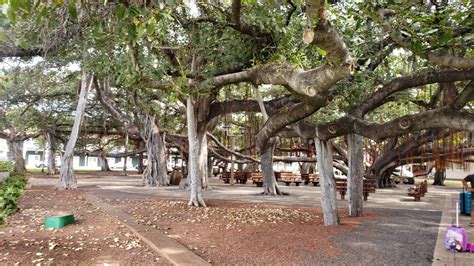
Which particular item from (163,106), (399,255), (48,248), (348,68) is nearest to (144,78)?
(48,248)

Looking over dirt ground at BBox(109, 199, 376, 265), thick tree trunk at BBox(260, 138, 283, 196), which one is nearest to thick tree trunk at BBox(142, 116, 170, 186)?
thick tree trunk at BBox(260, 138, 283, 196)

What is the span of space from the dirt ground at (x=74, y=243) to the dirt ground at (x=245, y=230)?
70cm

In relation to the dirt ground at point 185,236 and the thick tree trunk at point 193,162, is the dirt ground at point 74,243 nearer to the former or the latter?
the dirt ground at point 185,236

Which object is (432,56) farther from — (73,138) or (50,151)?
(50,151)

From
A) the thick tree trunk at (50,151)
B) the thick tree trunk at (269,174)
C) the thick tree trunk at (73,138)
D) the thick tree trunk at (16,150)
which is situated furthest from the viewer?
the thick tree trunk at (16,150)

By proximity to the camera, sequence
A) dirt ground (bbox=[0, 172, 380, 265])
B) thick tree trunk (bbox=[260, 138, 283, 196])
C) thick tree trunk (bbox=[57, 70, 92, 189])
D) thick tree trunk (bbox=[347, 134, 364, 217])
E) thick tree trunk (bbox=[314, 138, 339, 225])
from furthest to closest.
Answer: thick tree trunk (bbox=[57, 70, 92, 189])
thick tree trunk (bbox=[260, 138, 283, 196])
thick tree trunk (bbox=[347, 134, 364, 217])
thick tree trunk (bbox=[314, 138, 339, 225])
dirt ground (bbox=[0, 172, 380, 265])

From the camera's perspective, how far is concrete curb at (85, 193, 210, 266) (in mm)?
4555

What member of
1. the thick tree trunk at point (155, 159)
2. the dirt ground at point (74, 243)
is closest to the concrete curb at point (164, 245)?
the dirt ground at point (74, 243)

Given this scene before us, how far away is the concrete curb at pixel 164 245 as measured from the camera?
455 centimetres

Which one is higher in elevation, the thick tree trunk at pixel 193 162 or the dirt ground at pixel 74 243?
the thick tree trunk at pixel 193 162

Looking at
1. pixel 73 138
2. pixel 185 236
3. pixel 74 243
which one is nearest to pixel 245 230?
pixel 185 236

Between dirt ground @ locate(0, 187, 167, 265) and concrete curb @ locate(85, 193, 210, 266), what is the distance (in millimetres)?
93

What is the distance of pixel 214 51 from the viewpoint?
8055 mm

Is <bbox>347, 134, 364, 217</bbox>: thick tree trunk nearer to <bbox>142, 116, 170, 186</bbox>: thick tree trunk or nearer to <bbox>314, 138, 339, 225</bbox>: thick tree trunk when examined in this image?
<bbox>314, 138, 339, 225</bbox>: thick tree trunk
